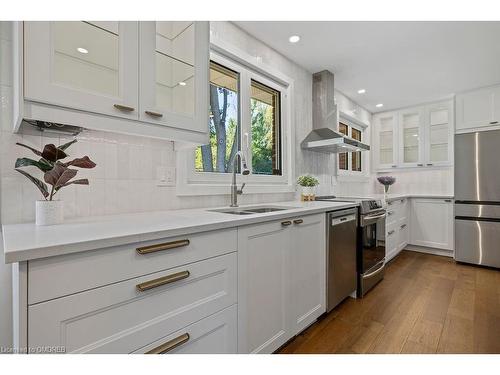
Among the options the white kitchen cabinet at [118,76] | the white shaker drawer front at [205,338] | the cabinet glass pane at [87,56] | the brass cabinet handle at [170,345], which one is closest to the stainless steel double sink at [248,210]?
the white kitchen cabinet at [118,76]

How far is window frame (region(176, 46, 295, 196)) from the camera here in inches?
69.7

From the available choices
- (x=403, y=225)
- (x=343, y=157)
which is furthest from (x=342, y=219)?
(x=403, y=225)

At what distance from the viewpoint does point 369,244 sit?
240cm

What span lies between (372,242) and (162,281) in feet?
7.20

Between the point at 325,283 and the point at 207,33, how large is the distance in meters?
1.92

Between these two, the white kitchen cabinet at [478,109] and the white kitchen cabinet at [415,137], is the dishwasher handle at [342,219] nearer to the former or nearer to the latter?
the white kitchen cabinet at [478,109]

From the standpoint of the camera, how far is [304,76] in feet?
9.62

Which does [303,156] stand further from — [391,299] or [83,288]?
[83,288]

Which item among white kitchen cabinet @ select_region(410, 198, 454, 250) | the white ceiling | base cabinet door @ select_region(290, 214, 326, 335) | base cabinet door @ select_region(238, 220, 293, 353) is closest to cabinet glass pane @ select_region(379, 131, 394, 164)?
white kitchen cabinet @ select_region(410, 198, 454, 250)

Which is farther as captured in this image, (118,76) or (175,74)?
(175,74)

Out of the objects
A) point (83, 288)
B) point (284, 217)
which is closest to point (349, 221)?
point (284, 217)

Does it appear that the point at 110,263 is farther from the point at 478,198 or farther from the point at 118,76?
the point at 478,198

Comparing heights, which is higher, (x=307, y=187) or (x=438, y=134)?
(x=438, y=134)

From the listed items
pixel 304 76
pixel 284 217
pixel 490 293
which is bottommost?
pixel 490 293
